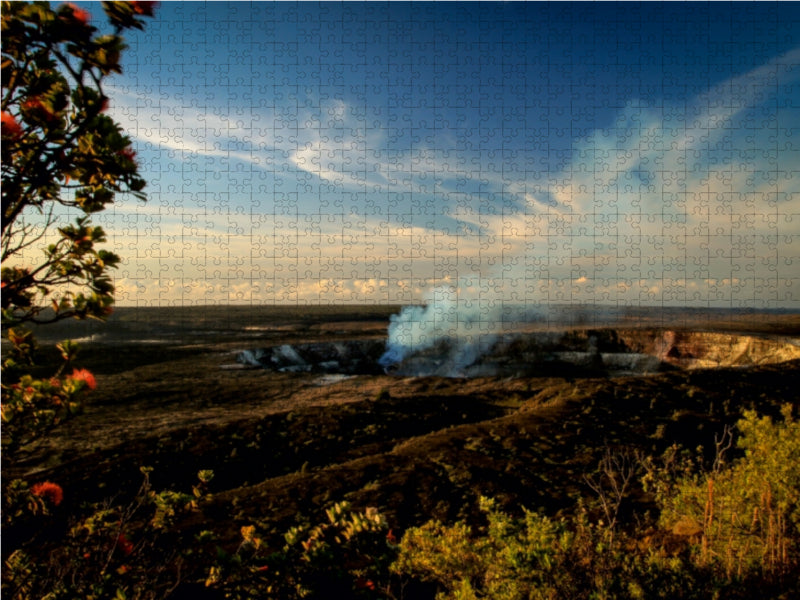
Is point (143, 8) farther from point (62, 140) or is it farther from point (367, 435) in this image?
point (367, 435)

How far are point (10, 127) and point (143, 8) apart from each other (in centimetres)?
95

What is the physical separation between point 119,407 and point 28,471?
10.5 meters

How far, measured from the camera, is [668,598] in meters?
5.31

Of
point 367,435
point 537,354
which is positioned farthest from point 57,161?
point 537,354

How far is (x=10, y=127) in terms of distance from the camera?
8.57ft

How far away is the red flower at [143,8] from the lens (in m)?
2.60

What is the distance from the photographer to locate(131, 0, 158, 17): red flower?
260 cm

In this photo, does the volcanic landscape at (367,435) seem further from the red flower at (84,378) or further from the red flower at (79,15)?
the red flower at (79,15)

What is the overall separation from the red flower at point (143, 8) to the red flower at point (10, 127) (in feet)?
2.92

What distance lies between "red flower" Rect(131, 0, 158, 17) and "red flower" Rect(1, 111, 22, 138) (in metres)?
0.89

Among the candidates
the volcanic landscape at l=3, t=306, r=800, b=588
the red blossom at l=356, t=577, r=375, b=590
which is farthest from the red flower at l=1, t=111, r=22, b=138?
the volcanic landscape at l=3, t=306, r=800, b=588

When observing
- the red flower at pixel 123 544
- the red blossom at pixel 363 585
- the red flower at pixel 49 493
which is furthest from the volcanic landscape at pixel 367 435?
the red blossom at pixel 363 585

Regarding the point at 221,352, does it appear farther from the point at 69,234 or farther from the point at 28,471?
the point at 69,234

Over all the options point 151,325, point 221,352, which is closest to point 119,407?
point 221,352
